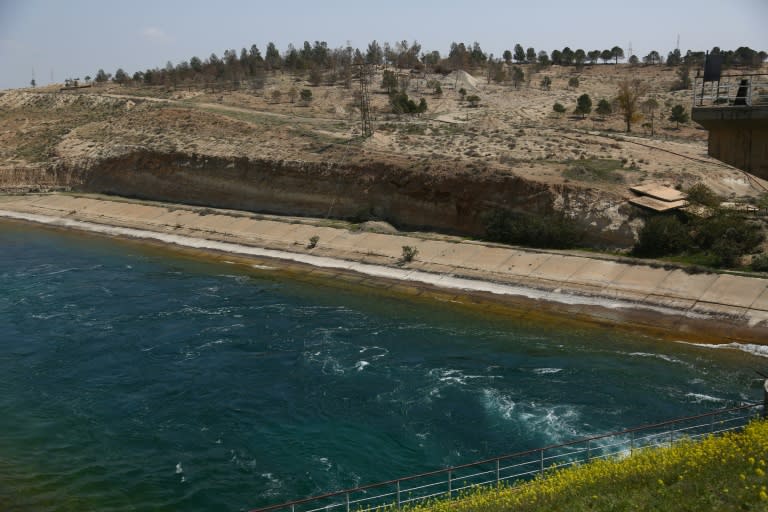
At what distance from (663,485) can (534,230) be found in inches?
1088

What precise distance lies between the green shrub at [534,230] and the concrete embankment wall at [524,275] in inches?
53.1

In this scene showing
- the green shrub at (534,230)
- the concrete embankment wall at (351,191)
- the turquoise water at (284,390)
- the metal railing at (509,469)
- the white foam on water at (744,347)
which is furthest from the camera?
the concrete embankment wall at (351,191)

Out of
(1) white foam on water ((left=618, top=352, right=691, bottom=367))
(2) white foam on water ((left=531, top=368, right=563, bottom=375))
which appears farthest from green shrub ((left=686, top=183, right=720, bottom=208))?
(2) white foam on water ((left=531, top=368, right=563, bottom=375))

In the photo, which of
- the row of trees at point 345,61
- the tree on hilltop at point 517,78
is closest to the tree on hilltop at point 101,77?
the row of trees at point 345,61

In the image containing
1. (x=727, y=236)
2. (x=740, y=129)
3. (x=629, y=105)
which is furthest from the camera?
(x=629, y=105)

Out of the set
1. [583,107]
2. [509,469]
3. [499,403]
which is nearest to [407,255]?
[499,403]

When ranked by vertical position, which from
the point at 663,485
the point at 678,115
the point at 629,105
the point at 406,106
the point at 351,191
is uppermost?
the point at 406,106

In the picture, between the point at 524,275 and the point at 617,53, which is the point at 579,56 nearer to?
the point at 617,53

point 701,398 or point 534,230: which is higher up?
point 534,230

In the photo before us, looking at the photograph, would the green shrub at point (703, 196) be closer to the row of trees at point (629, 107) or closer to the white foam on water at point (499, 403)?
the white foam on water at point (499, 403)

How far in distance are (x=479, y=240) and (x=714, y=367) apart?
59.1ft

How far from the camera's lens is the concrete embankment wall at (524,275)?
3169 centimetres

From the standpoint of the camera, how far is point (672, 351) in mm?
28828

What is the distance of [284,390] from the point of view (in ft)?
85.7
